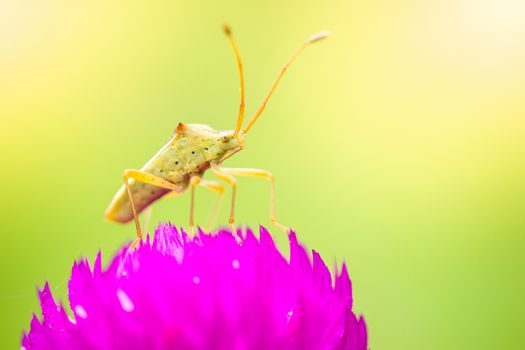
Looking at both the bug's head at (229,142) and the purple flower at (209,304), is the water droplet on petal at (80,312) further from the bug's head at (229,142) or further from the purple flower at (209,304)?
the bug's head at (229,142)

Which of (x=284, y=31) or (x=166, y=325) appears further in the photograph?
(x=284, y=31)

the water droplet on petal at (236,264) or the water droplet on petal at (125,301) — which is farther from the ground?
the water droplet on petal at (236,264)

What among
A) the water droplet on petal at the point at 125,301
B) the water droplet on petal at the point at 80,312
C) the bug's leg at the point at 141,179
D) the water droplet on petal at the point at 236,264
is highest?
the bug's leg at the point at 141,179

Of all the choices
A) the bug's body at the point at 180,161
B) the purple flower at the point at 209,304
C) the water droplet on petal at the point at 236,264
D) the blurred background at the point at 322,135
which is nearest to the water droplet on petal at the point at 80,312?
the purple flower at the point at 209,304

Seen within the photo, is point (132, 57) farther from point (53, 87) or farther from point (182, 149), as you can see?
point (182, 149)

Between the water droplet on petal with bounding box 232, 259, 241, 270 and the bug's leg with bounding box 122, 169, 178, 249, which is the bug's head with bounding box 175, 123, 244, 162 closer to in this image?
the bug's leg with bounding box 122, 169, 178, 249

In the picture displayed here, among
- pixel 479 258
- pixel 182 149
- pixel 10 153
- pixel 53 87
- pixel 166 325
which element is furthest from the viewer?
pixel 53 87

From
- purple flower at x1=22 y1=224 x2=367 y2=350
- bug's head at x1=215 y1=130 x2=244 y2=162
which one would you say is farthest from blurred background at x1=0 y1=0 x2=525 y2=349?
purple flower at x1=22 y1=224 x2=367 y2=350

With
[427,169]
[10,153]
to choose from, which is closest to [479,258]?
[427,169]
